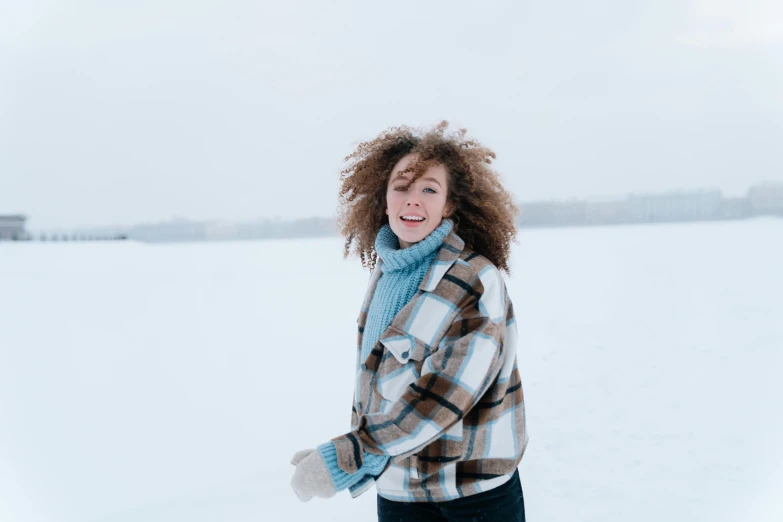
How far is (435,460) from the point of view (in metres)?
1.15

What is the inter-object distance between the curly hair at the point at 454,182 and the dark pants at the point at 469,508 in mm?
523

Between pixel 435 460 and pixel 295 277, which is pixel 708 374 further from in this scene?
pixel 295 277

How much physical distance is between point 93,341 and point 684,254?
1042 cm

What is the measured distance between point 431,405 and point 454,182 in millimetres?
544

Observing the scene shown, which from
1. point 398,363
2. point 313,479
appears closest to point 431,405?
point 398,363

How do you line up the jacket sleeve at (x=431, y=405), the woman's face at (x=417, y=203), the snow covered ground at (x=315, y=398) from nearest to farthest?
the jacket sleeve at (x=431, y=405) < the woman's face at (x=417, y=203) < the snow covered ground at (x=315, y=398)

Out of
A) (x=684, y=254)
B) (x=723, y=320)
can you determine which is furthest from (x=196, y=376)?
(x=684, y=254)

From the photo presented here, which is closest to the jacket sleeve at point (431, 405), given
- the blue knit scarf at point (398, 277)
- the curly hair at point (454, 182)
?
the blue knit scarf at point (398, 277)

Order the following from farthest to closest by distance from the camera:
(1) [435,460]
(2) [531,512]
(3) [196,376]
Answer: (3) [196,376]
(2) [531,512]
(1) [435,460]

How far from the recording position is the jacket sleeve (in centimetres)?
104

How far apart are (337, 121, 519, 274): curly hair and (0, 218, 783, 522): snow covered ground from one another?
1630mm

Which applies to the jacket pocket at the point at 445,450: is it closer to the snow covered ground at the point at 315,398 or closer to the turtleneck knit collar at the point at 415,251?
the turtleneck knit collar at the point at 415,251

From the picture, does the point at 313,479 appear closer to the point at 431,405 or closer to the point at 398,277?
the point at 431,405

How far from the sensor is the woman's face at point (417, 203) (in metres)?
1.25
